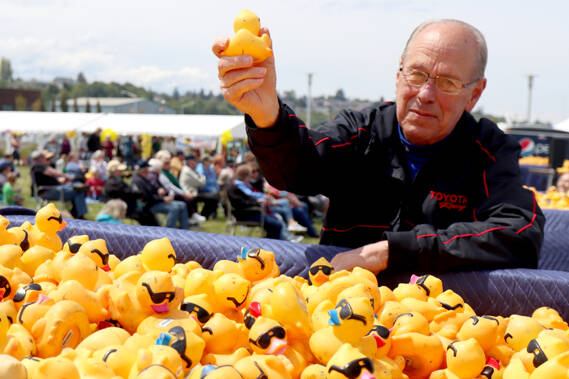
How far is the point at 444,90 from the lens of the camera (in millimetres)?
2102

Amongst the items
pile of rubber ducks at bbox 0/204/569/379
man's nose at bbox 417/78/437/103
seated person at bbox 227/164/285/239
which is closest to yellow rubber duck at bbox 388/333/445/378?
pile of rubber ducks at bbox 0/204/569/379

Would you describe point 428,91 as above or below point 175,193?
above

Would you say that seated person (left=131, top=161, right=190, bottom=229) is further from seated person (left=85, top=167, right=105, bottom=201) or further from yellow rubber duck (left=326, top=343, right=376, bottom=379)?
yellow rubber duck (left=326, top=343, right=376, bottom=379)

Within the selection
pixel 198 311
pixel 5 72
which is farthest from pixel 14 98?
pixel 198 311

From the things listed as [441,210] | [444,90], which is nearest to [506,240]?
[441,210]

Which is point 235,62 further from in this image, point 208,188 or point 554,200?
point 208,188

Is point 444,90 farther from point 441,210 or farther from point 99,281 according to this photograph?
point 99,281

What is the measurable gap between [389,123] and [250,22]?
0.84 m

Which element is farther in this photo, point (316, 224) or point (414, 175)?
point (316, 224)

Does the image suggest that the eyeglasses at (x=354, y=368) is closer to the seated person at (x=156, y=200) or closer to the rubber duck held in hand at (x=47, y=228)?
the rubber duck held in hand at (x=47, y=228)

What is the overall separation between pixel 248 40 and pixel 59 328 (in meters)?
1.02

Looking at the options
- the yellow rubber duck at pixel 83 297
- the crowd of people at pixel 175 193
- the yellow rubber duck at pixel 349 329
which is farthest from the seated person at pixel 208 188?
the yellow rubber duck at pixel 349 329

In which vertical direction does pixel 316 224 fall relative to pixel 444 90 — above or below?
below

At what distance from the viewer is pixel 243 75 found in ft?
5.79
